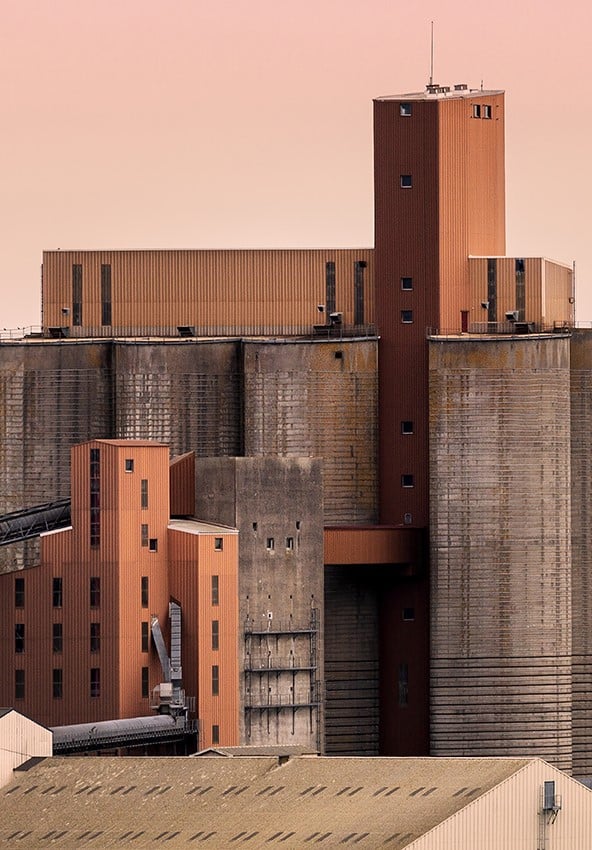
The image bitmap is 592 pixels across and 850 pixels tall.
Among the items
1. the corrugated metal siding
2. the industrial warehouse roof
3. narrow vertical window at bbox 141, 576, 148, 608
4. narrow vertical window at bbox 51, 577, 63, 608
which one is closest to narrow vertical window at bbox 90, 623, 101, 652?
narrow vertical window at bbox 51, 577, 63, 608

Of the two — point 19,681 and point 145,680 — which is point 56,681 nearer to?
point 19,681

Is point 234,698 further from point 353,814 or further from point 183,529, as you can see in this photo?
point 353,814

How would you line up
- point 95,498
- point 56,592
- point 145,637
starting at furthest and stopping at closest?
point 95,498 < point 56,592 < point 145,637

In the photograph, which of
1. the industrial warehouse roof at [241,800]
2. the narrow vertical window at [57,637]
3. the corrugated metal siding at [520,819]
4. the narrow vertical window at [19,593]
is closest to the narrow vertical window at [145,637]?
the narrow vertical window at [57,637]

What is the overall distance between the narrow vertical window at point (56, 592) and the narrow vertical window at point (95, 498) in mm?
2561

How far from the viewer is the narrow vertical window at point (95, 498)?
7589 inches

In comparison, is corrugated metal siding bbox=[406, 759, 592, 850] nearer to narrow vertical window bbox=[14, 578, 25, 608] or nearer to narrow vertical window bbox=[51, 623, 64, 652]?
narrow vertical window bbox=[51, 623, 64, 652]

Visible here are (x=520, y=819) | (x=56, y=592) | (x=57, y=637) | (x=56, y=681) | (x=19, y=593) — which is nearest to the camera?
(x=520, y=819)

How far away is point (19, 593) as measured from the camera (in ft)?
634

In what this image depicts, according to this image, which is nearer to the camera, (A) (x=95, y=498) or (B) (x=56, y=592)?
(B) (x=56, y=592)

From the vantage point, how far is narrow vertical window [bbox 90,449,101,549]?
192750mm

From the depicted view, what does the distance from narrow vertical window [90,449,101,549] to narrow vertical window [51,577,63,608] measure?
256cm

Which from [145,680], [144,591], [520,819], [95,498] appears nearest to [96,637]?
[145,680]

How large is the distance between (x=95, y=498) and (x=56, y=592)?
5.20 m
